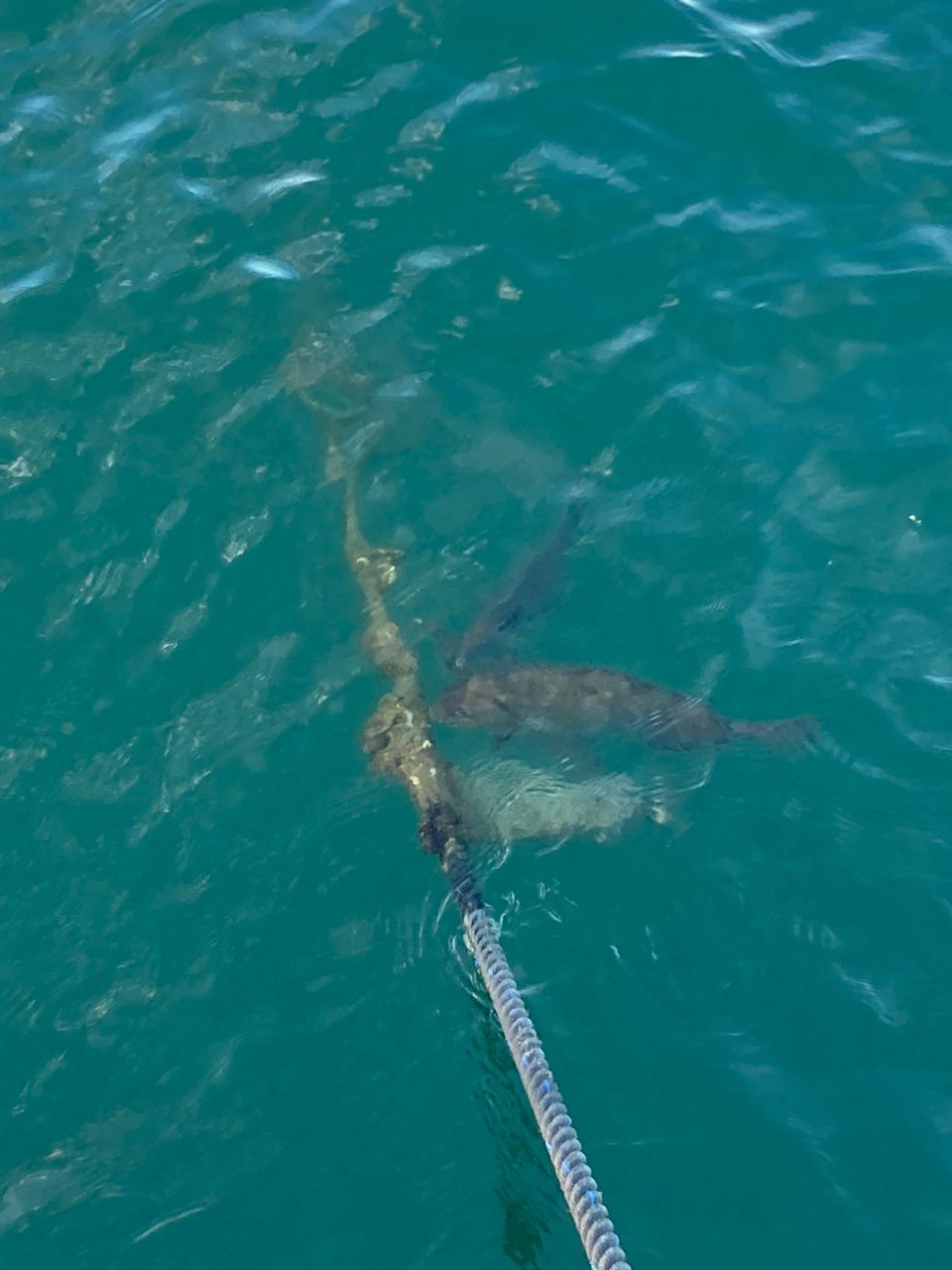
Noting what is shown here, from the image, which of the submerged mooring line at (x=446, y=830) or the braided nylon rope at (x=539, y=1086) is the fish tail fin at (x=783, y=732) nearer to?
the submerged mooring line at (x=446, y=830)

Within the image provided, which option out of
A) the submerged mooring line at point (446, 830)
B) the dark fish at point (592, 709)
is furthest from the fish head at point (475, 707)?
the submerged mooring line at point (446, 830)

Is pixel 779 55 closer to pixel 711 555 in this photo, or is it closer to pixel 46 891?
pixel 711 555

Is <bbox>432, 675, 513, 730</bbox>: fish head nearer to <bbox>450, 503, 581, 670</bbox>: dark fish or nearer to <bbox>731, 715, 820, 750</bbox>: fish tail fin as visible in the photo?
<bbox>450, 503, 581, 670</bbox>: dark fish

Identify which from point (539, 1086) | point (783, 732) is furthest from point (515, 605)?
point (539, 1086)

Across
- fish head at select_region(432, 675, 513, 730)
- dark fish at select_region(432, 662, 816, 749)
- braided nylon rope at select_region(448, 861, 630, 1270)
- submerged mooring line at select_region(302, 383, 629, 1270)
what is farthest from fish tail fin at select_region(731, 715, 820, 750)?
braided nylon rope at select_region(448, 861, 630, 1270)

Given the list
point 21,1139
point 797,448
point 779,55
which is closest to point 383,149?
point 779,55

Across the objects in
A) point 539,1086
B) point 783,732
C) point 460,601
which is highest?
point 539,1086

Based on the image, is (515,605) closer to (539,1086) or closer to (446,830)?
(446,830)
